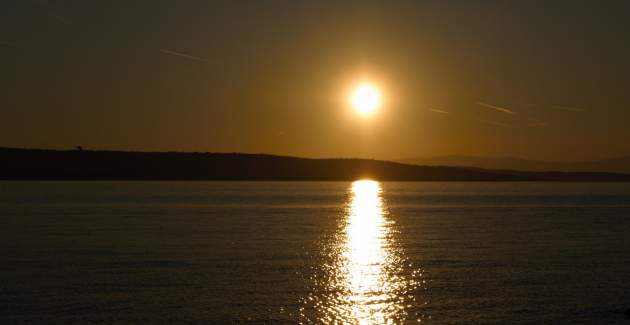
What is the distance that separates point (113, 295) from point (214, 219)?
6348cm

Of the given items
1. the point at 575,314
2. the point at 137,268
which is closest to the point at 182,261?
the point at 137,268

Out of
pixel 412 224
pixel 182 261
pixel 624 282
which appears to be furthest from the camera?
pixel 412 224

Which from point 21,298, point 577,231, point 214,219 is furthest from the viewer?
point 214,219

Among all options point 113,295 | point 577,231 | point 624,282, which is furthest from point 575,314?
point 577,231

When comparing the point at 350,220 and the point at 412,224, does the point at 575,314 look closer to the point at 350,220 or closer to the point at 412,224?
the point at 412,224

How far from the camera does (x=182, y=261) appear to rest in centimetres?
5241

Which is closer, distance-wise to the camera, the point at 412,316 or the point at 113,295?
the point at 412,316

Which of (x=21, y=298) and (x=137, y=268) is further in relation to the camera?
(x=137, y=268)

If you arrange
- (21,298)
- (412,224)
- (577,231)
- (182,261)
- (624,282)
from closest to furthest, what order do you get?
(21,298) < (624,282) < (182,261) < (577,231) < (412,224)

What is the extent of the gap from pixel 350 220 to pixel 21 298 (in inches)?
2870

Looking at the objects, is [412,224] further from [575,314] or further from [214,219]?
[575,314]

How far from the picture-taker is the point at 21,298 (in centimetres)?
3662

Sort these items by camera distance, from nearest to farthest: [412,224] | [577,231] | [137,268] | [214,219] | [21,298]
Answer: [21,298] → [137,268] → [577,231] → [412,224] → [214,219]

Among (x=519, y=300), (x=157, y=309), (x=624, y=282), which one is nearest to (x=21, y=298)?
(x=157, y=309)
